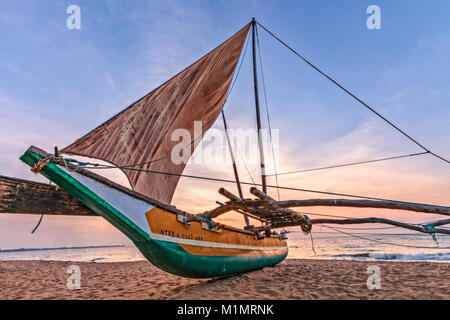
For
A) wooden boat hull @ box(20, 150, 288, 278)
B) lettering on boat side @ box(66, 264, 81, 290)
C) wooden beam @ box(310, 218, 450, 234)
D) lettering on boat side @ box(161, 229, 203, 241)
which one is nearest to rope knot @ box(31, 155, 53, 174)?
wooden boat hull @ box(20, 150, 288, 278)

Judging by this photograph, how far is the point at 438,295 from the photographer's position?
5.25 meters

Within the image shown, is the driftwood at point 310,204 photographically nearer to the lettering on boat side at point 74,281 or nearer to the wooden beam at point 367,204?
the wooden beam at point 367,204

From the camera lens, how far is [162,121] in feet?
25.5

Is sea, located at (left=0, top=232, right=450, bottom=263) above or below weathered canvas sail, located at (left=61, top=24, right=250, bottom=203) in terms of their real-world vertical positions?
below

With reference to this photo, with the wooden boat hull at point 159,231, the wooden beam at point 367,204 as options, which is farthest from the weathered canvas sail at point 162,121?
the wooden beam at point 367,204

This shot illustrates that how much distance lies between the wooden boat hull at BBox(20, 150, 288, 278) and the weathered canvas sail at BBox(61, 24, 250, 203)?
294 centimetres

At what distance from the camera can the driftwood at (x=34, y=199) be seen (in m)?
3.19

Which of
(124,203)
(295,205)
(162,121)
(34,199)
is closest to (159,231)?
(124,203)

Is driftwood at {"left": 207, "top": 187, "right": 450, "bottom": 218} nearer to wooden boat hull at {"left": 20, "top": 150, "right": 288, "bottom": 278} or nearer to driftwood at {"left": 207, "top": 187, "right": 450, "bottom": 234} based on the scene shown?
driftwood at {"left": 207, "top": 187, "right": 450, "bottom": 234}

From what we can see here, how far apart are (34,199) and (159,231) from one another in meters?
2.04

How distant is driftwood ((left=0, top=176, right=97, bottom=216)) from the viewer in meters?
3.19

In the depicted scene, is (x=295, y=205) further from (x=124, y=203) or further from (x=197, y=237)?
(x=124, y=203)
